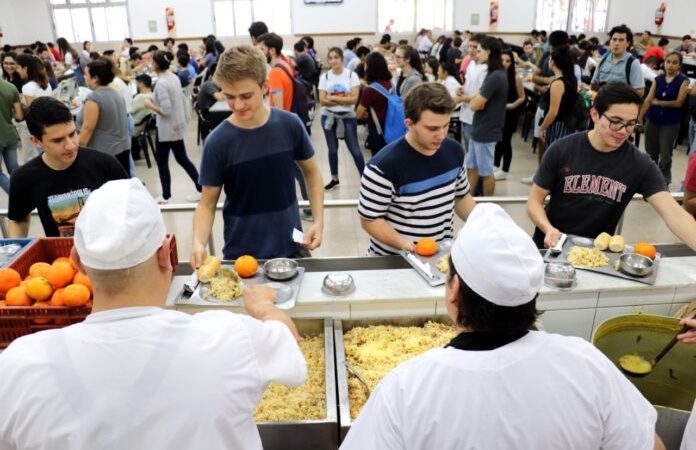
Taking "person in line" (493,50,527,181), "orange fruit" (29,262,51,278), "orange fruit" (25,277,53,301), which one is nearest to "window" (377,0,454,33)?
"person in line" (493,50,527,181)

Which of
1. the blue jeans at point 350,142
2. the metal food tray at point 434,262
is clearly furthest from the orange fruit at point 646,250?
the blue jeans at point 350,142

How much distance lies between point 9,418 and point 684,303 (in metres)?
2.26

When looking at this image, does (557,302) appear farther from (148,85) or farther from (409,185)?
(148,85)

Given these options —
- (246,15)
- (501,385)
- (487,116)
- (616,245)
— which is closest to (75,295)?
(501,385)

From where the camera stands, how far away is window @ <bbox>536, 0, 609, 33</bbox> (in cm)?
1655

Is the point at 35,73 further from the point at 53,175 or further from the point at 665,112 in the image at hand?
the point at 665,112

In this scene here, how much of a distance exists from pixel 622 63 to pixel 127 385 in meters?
6.05

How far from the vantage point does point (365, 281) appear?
2.09 meters

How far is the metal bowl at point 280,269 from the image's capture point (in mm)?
2053

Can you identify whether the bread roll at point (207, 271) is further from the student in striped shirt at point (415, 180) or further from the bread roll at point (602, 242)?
the bread roll at point (602, 242)

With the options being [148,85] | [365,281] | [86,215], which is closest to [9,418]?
[86,215]

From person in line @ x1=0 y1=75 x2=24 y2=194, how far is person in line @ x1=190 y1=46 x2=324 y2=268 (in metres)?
3.76

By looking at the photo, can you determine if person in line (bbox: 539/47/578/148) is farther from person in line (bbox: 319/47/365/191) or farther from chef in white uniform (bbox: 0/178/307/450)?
chef in white uniform (bbox: 0/178/307/450)

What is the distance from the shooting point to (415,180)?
2320mm
